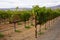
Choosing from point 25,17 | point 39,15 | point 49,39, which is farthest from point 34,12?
point 25,17

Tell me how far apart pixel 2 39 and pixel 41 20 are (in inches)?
260

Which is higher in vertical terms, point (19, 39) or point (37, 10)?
point (37, 10)

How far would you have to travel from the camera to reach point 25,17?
3500 centimetres

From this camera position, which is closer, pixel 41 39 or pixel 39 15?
pixel 41 39

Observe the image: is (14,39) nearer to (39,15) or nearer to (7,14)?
(39,15)

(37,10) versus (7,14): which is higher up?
(37,10)

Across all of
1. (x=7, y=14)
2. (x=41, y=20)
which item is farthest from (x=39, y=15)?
(x=7, y=14)

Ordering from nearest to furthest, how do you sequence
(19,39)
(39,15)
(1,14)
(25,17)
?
(19,39)
(39,15)
(25,17)
(1,14)

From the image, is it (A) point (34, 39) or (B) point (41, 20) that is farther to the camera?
(B) point (41, 20)

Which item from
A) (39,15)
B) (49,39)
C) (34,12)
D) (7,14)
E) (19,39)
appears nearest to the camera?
(49,39)

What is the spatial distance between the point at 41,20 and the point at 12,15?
16572mm

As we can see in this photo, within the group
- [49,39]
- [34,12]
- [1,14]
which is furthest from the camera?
[1,14]

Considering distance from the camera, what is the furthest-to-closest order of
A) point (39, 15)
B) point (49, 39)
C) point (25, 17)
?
point (25, 17)
point (39, 15)
point (49, 39)

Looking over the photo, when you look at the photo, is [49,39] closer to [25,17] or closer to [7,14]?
[25,17]
